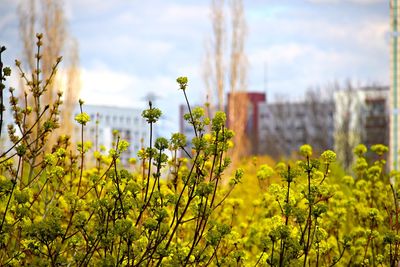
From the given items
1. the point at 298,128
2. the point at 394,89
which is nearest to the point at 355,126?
the point at 298,128

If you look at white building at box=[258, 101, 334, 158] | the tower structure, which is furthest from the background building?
the tower structure

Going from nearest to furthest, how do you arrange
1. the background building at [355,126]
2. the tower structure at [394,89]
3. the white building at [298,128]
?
the tower structure at [394,89] < the background building at [355,126] < the white building at [298,128]

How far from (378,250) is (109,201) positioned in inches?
108

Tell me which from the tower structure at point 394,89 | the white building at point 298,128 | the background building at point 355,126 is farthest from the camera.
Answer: the white building at point 298,128

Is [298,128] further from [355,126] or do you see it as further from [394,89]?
[394,89]

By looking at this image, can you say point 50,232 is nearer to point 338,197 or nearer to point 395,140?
point 338,197

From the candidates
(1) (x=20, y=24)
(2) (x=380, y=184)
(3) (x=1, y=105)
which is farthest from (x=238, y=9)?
(3) (x=1, y=105)

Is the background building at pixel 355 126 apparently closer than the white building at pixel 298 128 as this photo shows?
Yes

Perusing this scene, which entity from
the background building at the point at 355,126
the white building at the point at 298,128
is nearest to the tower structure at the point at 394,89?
the white building at the point at 298,128

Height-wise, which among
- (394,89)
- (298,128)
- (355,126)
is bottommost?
(298,128)

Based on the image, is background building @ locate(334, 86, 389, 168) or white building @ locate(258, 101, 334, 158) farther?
white building @ locate(258, 101, 334, 158)

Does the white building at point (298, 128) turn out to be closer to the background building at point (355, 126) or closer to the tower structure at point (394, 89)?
the background building at point (355, 126)

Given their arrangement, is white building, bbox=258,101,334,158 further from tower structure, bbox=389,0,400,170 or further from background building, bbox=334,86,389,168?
tower structure, bbox=389,0,400,170

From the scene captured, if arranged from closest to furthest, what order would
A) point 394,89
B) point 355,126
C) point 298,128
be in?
→ point 394,89
point 355,126
point 298,128
